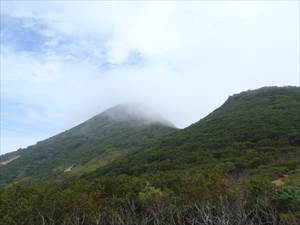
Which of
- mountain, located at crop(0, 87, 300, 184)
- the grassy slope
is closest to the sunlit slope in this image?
mountain, located at crop(0, 87, 300, 184)

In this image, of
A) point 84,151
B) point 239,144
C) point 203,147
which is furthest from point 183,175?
point 84,151

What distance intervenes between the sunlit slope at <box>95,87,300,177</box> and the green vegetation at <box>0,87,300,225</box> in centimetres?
19

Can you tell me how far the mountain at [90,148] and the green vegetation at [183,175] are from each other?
0.63 m

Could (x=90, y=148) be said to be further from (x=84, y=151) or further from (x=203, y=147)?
(x=203, y=147)

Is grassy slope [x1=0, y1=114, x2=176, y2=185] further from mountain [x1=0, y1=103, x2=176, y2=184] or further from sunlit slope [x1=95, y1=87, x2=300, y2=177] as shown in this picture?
sunlit slope [x1=95, y1=87, x2=300, y2=177]

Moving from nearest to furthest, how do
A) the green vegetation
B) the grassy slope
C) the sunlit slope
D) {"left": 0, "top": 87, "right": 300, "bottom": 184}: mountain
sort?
the green vegetation → the sunlit slope → {"left": 0, "top": 87, "right": 300, "bottom": 184}: mountain → the grassy slope

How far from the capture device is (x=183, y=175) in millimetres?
42531

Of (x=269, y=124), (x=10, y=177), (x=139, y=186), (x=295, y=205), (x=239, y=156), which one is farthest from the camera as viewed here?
(x=10, y=177)

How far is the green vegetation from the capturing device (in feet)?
115

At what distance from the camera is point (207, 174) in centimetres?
3862

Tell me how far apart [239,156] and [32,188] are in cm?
3685

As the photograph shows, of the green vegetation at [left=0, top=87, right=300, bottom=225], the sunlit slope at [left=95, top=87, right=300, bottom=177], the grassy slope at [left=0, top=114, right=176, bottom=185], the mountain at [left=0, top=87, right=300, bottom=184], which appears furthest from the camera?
the grassy slope at [left=0, top=114, right=176, bottom=185]

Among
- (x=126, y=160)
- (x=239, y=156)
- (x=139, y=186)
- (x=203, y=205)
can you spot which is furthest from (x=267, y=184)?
(x=126, y=160)

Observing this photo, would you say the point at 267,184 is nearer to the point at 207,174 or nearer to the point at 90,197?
the point at 207,174
